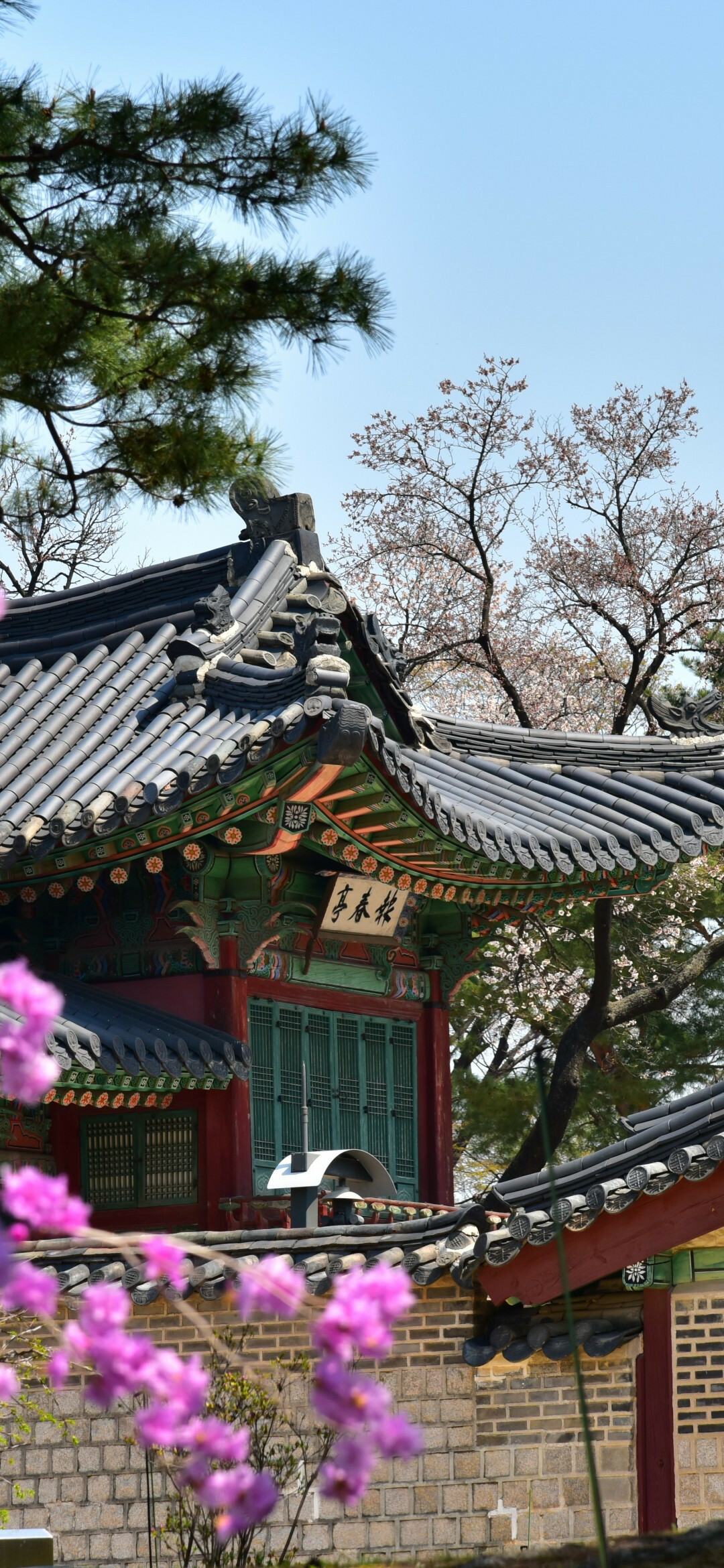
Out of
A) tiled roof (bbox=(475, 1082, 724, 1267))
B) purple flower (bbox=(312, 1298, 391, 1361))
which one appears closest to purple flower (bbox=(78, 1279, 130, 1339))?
purple flower (bbox=(312, 1298, 391, 1361))

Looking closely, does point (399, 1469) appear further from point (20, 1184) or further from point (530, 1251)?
point (20, 1184)

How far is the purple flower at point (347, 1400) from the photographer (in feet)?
9.07

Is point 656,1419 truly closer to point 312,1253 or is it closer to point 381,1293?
point 312,1253

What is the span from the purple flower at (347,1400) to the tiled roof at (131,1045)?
7376 millimetres

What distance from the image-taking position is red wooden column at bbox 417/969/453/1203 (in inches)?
528

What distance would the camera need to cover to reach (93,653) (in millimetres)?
13008

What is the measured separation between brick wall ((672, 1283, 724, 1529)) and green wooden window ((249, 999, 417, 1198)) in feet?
12.2

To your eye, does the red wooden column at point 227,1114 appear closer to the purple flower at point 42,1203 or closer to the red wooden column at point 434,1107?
the red wooden column at point 434,1107

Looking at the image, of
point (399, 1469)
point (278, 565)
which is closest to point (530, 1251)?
point (399, 1469)

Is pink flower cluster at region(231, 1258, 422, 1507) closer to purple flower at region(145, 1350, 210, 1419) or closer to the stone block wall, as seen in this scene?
purple flower at region(145, 1350, 210, 1419)

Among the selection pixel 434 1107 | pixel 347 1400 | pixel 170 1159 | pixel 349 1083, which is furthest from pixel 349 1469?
pixel 434 1107

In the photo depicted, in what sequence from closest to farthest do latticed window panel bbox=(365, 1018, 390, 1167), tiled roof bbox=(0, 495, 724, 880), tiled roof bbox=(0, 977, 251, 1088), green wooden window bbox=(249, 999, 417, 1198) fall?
tiled roof bbox=(0, 977, 251, 1088) → tiled roof bbox=(0, 495, 724, 880) → green wooden window bbox=(249, 999, 417, 1198) → latticed window panel bbox=(365, 1018, 390, 1167)

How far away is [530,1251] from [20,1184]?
6.18 meters

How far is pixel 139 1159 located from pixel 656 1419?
4.23 metres
